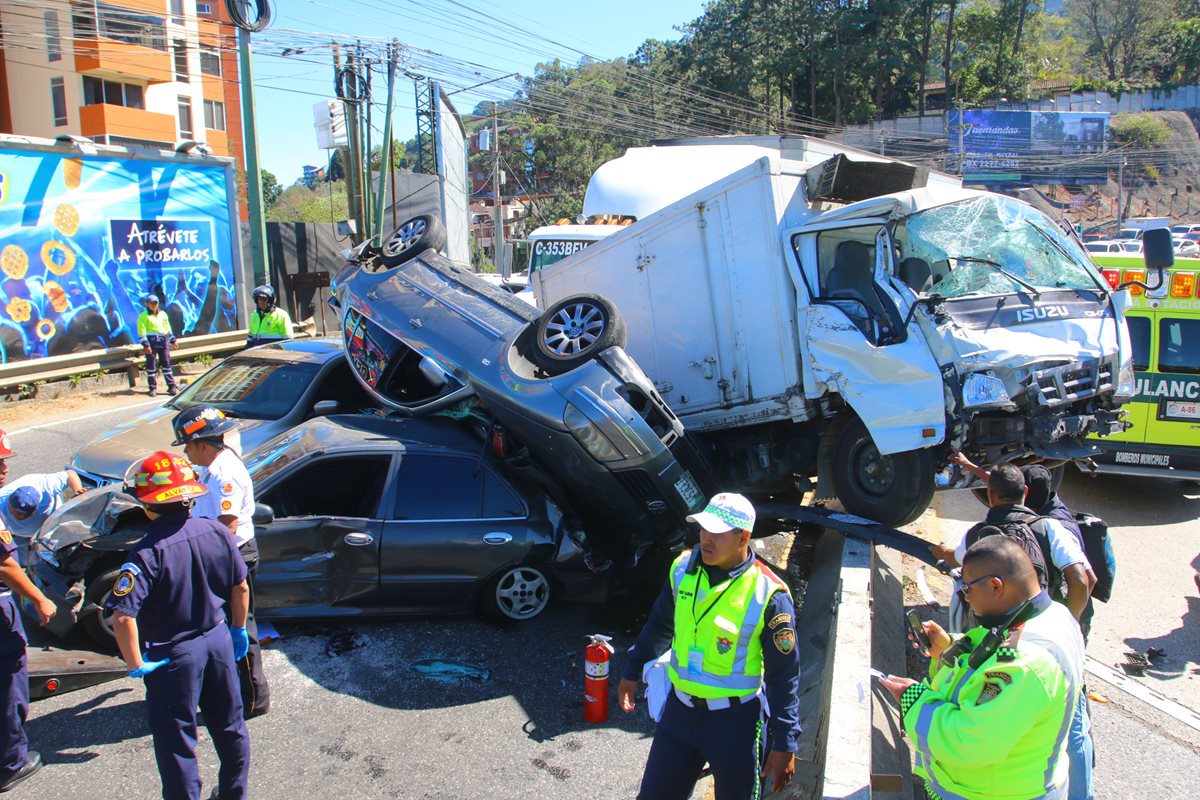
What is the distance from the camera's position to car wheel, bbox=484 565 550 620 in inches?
222

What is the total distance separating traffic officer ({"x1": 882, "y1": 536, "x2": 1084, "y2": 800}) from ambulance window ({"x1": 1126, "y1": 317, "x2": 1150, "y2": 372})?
717 cm

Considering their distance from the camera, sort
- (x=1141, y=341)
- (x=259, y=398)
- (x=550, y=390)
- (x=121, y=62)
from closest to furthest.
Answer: (x=550, y=390) → (x=259, y=398) → (x=1141, y=341) → (x=121, y=62)

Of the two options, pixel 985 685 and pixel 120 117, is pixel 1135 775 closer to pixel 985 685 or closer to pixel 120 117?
pixel 985 685

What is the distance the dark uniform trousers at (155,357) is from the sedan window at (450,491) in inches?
400

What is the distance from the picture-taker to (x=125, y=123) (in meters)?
34.4

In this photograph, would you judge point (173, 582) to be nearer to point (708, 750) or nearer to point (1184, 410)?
point (708, 750)

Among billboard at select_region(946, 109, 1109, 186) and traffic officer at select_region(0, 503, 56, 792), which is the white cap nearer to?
traffic officer at select_region(0, 503, 56, 792)

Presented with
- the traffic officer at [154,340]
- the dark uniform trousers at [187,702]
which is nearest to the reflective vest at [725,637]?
the dark uniform trousers at [187,702]

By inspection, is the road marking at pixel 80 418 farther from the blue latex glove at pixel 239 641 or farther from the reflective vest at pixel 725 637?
the reflective vest at pixel 725 637

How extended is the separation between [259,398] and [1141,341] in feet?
26.8

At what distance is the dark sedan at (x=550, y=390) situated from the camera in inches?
223

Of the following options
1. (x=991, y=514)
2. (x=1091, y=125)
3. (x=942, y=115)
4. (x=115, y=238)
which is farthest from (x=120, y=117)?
(x=1091, y=125)

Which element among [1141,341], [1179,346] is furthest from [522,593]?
[1179,346]

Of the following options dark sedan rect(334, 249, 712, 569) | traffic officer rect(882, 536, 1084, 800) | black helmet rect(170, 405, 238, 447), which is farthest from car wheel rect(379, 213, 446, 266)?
traffic officer rect(882, 536, 1084, 800)
